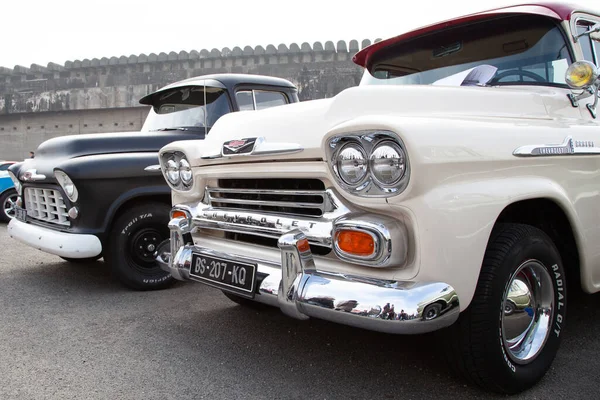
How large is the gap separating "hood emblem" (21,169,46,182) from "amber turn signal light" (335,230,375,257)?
3.04 meters

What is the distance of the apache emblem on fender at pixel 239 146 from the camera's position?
2.32 m

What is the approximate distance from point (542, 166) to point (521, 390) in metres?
0.97

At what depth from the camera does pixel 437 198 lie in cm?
176

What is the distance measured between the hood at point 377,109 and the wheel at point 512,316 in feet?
1.89

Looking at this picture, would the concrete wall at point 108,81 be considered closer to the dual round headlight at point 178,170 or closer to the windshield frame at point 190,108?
the windshield frame at point 190,108

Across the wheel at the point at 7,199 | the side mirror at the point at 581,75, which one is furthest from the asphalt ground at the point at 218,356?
the wheel at the point at 7,199

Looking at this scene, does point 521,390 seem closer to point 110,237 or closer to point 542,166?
point 542,166

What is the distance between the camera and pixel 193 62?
19.2m

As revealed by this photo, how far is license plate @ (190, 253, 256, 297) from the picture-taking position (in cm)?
219

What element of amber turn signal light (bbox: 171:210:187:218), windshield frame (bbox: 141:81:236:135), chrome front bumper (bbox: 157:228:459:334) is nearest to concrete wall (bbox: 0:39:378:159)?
windshield frame (bbox: 141:81:236:135)

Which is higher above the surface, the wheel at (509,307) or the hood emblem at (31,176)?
the hood emblem at (31,176)

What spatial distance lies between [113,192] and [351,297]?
8.62 ft

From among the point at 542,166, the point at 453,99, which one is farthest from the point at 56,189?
the point at 542,166

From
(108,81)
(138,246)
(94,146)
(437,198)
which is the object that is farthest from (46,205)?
(108,81)
